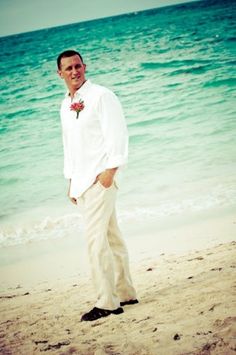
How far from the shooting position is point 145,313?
2.55 m

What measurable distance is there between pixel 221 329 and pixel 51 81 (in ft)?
51.6

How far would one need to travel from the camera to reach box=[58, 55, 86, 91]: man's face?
96.0 inches

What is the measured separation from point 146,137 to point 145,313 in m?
7.64

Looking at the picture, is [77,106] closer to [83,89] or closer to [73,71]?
[83,89]

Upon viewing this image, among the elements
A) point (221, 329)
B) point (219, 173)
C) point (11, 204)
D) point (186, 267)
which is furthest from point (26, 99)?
point (221, 329)

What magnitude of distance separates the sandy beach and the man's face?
161 cm

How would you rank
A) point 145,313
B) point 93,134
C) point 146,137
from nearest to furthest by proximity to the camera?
point 93,134 → point 145,313 → point 146,137

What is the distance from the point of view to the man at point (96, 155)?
2354 mm

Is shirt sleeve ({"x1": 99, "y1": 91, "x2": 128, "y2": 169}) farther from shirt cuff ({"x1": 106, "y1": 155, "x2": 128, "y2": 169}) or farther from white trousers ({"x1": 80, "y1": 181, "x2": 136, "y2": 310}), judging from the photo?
white trousers ({"x1": 80, "y1": 181, "x2": 136, "y2": 310})

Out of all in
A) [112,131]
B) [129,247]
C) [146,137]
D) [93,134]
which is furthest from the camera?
[146,137]

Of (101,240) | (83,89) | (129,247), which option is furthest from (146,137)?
(101,240)

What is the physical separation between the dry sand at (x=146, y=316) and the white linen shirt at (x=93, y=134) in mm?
939

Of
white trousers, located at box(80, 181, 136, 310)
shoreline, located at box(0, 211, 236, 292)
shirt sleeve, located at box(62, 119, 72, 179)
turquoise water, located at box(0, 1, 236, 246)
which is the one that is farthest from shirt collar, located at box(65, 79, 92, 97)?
turquoise water, located at box(0, 1, 236, 246)

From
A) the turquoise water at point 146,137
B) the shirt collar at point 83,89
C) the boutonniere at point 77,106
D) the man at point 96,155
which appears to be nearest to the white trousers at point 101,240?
the man at point 96,155
